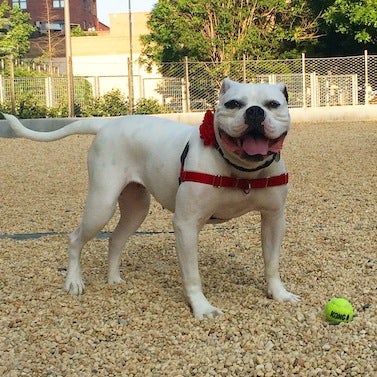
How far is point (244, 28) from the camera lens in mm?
29734

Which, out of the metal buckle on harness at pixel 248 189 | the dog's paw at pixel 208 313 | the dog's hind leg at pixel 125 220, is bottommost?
the dog's paw at pixel 208 313

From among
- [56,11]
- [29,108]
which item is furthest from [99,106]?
[56,11]

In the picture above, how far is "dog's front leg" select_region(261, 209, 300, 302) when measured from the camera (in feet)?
13.0

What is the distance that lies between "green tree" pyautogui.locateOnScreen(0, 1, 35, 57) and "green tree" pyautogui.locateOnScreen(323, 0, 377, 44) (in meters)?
20.3

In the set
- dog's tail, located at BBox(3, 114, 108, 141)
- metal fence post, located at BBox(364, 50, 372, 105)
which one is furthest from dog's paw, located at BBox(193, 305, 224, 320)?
metal fence post, located at BBox(364, 50, 372, 105)

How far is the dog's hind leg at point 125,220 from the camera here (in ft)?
14.9

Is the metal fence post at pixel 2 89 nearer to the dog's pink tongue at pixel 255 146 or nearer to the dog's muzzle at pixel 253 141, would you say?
the dog's muzzle at pixel 253 141

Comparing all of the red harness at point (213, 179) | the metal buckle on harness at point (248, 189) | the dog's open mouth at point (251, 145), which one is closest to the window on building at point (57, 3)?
the red harness at point (213, 179)

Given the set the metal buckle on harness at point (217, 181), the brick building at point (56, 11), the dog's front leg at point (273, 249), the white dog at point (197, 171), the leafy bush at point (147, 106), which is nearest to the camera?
the white dog at point (197, 171)

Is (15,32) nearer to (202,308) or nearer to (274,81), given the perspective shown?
(274,81)

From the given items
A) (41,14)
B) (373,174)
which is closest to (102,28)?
(41,14)

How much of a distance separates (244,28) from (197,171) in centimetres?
2694

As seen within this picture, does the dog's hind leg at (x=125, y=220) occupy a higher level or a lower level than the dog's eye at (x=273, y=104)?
lower

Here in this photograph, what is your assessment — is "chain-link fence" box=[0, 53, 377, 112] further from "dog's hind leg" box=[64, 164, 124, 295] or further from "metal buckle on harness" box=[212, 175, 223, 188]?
"metal buckle on harness" box=[212, 175, 223, 188]
